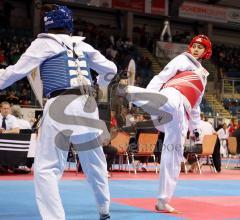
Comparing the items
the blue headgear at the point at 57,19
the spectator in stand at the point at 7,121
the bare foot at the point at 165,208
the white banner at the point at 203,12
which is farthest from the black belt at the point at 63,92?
the white banner at the point at 203,12

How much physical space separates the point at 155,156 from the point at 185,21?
63.0 ft

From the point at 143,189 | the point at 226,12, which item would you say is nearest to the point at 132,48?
the point at 226,12

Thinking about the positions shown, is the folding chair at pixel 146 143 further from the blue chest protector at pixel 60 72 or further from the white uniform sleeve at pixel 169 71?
the blue chest protector at pixel 60 72

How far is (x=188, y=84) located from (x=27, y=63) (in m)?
2.20

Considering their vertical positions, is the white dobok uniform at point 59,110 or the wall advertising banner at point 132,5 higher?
the wall advertising banner at point 132,5

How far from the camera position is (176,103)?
5094 mm

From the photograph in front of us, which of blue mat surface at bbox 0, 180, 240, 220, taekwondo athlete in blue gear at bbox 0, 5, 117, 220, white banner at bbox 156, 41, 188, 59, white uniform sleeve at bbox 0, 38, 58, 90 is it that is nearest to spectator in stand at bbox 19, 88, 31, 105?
blue mat surface at bbox 0, 180, 240, 220

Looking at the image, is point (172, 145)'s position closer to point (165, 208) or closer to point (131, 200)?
point (165, 208)

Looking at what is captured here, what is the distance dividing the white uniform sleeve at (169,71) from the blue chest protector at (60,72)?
1527mm

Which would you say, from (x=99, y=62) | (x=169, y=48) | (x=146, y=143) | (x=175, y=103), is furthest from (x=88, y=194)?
(x=169, y=48)

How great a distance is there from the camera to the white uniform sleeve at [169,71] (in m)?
5.27

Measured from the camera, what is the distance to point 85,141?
12.7ft

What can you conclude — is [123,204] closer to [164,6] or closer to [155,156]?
[155,156]

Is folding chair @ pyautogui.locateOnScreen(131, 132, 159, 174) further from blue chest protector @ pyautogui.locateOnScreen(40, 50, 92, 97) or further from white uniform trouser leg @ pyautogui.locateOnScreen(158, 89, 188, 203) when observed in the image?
blue chest protector @ pyautogui.locateOnScreen(40, 50, 92, 97)
